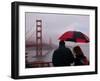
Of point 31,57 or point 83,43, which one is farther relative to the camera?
point 83,43

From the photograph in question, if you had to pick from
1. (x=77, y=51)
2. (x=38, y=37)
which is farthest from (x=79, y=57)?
(x=38, y=37)

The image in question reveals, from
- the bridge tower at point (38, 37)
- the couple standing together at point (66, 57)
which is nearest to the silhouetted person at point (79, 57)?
the couple standing together at point (66, 57)

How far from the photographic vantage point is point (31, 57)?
1.28 metres

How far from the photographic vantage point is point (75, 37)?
4.52 ft

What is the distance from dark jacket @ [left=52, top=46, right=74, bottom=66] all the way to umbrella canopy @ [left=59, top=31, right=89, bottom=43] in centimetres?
5

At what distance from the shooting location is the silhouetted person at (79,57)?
1375 millimetres

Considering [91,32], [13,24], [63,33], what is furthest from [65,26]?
[13,24]

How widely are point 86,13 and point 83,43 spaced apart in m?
0.14

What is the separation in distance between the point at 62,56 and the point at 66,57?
0.02m

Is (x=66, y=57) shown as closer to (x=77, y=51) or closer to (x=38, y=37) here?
(x=77, y=51)

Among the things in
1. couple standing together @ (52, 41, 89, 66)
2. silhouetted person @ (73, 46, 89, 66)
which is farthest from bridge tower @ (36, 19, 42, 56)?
silhouetted person @ (73, 46, 89, 66)

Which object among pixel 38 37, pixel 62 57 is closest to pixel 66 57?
pixel 62 57

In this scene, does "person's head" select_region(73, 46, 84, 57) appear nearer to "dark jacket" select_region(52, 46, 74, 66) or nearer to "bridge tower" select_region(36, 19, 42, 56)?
"dark jacket" select_region(52, 46, 74, 66)

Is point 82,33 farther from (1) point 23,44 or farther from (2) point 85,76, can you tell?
(1) point 23,44
